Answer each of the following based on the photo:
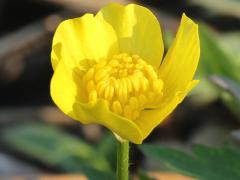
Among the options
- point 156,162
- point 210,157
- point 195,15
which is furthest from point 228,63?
point 210,157

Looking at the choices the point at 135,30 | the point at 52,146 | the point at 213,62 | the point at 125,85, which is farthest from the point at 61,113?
the point at 125,85

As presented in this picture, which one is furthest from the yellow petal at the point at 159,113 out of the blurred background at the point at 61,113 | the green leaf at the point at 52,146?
the green leaf at the point at 52,146

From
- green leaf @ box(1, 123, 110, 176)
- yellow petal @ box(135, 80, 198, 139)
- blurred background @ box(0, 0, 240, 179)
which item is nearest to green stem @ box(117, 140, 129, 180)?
yellow petal @ box(135, 80, 198, 139)

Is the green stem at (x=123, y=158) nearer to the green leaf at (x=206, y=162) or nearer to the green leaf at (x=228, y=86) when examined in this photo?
the green leaf at (x=206, y=162)

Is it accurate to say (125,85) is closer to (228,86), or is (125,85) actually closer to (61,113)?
(228,86)

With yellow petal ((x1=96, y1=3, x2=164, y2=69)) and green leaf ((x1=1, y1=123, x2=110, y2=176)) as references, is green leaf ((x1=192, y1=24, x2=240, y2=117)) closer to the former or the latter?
green leaf ((x1=1, y1=123, x2=110, y2=176))

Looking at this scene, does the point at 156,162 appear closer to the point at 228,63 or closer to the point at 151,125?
the point at 228,63

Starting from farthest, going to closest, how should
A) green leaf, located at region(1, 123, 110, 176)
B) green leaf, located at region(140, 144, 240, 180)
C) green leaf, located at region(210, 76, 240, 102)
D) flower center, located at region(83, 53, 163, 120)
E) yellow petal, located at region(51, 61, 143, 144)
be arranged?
green leaf, located at region(1, 123, 110, 176), green leaf, located at region(210, 76, 240, 102), green leaf, located at region(140, 144, 240, 180), flower center, located at region(83, 53, 163, 120), yellow petal, located at region(51, 61, 143, 144)

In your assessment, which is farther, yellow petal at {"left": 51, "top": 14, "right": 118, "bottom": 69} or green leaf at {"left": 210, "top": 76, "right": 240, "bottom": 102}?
green leaf at {"left": 210, "top": 76, "right": 240, "bottom": 102}
